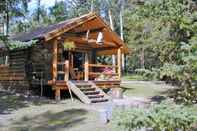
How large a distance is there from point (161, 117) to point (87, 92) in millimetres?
14239

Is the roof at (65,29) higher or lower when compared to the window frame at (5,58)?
higher

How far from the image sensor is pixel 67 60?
2184cm

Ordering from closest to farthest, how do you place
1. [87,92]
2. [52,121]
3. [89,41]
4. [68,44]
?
[52,121], [87,92], [68,44], [89,41]

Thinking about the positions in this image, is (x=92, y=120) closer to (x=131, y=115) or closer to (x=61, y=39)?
(x=131, y=115)

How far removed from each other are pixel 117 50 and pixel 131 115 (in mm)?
19459

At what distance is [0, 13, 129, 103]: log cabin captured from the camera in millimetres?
20047

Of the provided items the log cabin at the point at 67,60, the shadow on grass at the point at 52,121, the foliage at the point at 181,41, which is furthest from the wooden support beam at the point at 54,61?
the foliage at the point at 181,41

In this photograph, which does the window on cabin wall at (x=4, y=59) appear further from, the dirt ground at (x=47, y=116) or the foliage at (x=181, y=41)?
the foliage at (x=181, y=41)

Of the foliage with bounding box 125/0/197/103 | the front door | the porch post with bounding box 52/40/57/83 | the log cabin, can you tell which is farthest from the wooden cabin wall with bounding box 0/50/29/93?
the foliage with bounding box 125/0/197/103

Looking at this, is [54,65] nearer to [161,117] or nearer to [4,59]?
[4,59]

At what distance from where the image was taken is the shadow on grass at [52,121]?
12.0 m

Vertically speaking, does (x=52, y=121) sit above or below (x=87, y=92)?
below

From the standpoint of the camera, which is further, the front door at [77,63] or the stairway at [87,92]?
the front door at [77,63]

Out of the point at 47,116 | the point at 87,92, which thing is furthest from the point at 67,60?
the point at 47,116
